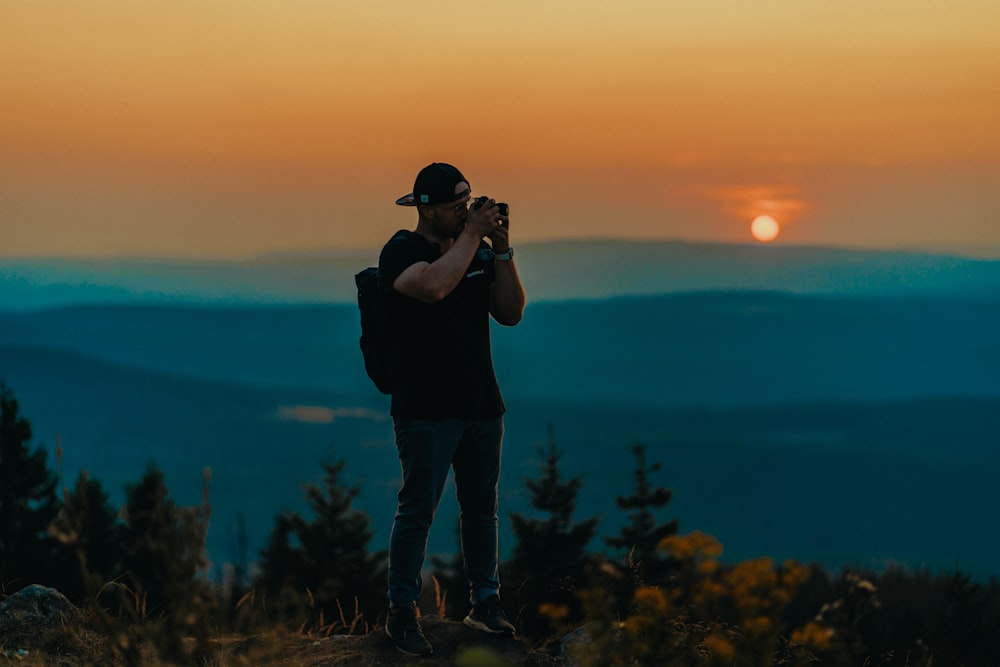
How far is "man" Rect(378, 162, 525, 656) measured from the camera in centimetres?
560

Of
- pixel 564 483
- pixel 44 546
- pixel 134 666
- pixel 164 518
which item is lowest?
pixel 44 546

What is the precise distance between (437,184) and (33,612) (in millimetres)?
3556

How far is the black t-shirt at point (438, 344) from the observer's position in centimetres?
572

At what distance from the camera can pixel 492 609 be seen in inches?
248

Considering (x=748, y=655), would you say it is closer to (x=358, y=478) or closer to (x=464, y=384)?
(x=464, y=384)

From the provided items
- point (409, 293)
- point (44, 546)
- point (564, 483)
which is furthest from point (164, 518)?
point (44, 546)

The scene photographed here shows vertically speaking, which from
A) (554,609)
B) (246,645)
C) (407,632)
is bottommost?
(246,645)

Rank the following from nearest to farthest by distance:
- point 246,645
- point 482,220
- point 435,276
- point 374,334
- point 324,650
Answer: point 435,276
point 482,220
point 374,334
point 324,650
point 246,645

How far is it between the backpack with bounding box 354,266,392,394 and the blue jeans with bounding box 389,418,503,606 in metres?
0.23

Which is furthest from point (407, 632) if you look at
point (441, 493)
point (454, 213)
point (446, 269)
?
point (454, 213)

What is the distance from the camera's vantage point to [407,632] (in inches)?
242

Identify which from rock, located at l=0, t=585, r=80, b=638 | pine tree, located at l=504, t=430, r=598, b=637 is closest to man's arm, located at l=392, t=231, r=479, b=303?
rock, located at l=0, t=585, r=80, b=638

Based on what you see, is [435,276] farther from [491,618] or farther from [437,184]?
[491,618]

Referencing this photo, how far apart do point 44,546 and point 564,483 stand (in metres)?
20.3
